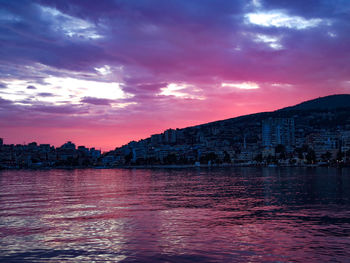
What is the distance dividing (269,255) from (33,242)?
11.4 meters

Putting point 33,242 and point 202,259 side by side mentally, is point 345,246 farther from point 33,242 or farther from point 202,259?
point 33,242

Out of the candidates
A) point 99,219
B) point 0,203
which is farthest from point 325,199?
point 0,203

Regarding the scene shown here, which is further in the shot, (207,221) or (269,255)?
(207,221)

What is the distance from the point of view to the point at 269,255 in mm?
16312

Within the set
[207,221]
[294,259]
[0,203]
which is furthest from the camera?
[0,203]

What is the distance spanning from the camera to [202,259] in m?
16.0

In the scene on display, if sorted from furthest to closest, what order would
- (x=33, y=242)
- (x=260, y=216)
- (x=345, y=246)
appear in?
(x=260, y=216) → (x=33, y=242) → (x=345, y=246)

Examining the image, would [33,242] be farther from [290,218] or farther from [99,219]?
[290,218]

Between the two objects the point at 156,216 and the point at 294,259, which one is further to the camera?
the point at 156,216

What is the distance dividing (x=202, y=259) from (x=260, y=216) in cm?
1157

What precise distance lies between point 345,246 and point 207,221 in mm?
9054

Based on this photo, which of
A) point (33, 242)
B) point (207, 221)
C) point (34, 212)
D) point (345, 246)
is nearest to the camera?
point (345, 246)

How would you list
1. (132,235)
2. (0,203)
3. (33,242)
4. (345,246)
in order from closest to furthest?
(345,246), (33,242), (132,235), (0,203)

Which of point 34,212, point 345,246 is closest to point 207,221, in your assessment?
point 345,246
